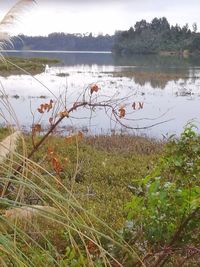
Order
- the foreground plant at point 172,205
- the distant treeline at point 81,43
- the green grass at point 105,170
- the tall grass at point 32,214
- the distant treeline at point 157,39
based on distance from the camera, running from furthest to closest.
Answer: the distant treeline at point 81,43 → the distant treeline at point 157,39 → the green grass at point 105,170 → the foreground plant at point 172,205 → the tall grass at point 32,214

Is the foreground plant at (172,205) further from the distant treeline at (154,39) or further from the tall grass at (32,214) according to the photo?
the distant treeline at (154,39)

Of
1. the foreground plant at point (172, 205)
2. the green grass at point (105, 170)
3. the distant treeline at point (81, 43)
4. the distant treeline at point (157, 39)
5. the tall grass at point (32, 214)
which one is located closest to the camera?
the tall grass at point (32, 214)

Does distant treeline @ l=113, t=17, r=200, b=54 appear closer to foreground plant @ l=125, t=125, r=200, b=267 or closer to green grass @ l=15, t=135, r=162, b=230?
green grass @ l=15, t=135, r=162, b=230

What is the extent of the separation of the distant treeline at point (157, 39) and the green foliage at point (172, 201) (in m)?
93.0

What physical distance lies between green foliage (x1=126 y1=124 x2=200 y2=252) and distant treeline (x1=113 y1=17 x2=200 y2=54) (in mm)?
93015

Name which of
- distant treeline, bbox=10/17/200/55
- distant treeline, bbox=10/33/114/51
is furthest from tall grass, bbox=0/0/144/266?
distant treeline, bbox=10/33/114/51

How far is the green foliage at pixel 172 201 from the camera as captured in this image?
281 cm

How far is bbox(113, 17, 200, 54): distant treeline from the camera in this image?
9969cm

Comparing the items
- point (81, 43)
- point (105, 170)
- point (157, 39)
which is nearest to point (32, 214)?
point (105, 170)

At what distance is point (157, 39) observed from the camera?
351ft

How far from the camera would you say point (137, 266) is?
2.93 meters

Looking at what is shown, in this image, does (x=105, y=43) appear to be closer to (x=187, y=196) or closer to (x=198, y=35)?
(x=198, y=35)

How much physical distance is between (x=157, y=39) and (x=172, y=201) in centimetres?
10617

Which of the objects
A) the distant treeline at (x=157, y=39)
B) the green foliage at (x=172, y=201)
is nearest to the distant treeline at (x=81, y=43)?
the distant treeline at (x=157, y=39)
